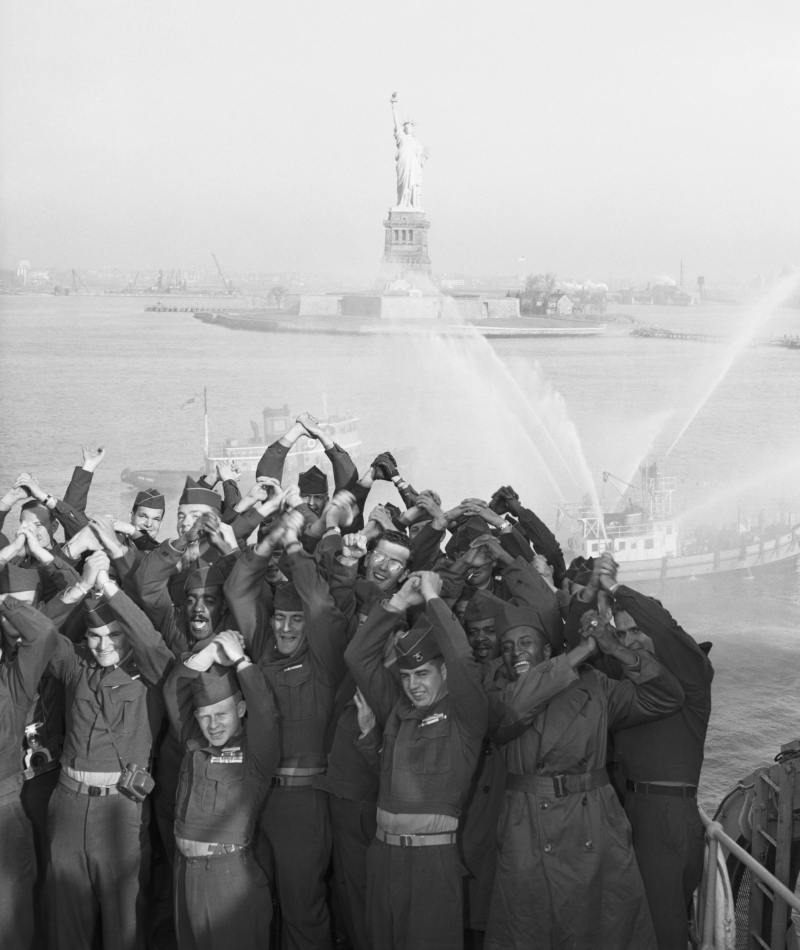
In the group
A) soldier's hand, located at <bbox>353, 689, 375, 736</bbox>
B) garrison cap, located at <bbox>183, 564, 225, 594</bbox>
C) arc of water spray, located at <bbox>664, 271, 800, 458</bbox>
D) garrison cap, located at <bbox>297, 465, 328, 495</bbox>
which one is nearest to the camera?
soldier's hand, located at <bbox>353, 689, 375, 736</bbox>

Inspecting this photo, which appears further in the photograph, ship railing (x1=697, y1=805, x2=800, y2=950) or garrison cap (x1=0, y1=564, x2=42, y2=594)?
garrison cap (x1=0, y1=564, x2=42, y2=594)

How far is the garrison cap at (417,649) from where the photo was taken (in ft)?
12.8

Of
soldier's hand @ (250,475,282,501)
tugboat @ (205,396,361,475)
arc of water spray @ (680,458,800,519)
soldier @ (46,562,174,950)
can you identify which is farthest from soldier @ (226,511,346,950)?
arc of water spray @ (680,458,800,519)

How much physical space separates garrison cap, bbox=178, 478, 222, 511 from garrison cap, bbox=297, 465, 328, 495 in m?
0.55

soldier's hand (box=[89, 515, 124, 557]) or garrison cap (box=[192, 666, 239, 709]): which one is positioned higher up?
soldier's hand (box=[89, 515, 124, 557])

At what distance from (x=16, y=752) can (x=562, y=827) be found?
7.04 ft

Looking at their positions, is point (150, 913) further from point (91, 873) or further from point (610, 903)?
point (610, 903)

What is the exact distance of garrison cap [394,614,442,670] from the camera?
3.90 meters

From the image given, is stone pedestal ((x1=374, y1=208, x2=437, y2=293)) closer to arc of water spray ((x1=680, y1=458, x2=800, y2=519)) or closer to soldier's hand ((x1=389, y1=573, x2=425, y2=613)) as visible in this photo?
arc of water spray ((x1=680, y1=458, x2=800, y2=519))

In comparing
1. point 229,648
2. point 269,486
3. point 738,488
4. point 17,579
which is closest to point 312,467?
point 269,486

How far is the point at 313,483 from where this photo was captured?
6172 millimetres

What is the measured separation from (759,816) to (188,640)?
249 cm

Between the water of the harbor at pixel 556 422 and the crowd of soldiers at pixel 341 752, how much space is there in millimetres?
25618

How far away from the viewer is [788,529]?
108ft
